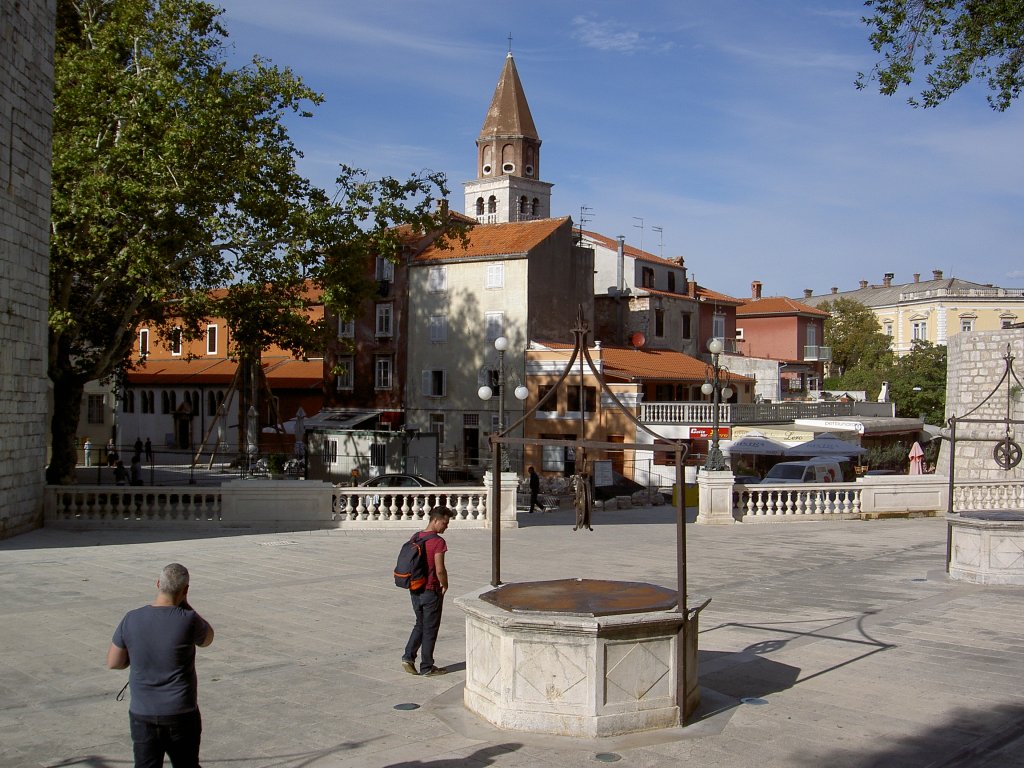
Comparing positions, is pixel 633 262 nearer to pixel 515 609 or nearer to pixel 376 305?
pixel 376 305

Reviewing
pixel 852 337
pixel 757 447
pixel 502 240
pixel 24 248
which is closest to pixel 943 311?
pixel 852 337

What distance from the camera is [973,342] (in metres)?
29.5

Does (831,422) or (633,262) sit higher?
(633,262)

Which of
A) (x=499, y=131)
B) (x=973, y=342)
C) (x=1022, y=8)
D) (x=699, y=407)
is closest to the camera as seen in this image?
(x=1022, y=8)

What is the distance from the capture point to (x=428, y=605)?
9031 millimetres

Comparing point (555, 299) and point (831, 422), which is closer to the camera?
point (831, 422)

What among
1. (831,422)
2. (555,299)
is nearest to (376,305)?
(555,299)

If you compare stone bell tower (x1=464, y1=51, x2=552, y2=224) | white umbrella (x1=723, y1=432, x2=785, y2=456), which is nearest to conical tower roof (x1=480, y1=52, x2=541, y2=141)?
stone bell tower (x1=464, y1=51, x2=552, y2=224)

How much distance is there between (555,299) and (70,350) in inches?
1032

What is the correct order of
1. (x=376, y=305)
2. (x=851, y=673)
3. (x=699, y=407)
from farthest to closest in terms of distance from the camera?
(x=376, y=305) < (x=699, y=407) < (x=851, y=673)

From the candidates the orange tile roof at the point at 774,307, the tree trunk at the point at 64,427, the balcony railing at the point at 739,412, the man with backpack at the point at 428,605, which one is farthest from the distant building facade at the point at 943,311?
the man with backpack at the point at 428,605

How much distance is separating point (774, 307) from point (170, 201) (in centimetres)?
5113

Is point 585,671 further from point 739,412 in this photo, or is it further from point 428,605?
point 739,412

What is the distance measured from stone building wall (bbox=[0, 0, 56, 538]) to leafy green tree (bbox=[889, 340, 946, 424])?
161 ft
